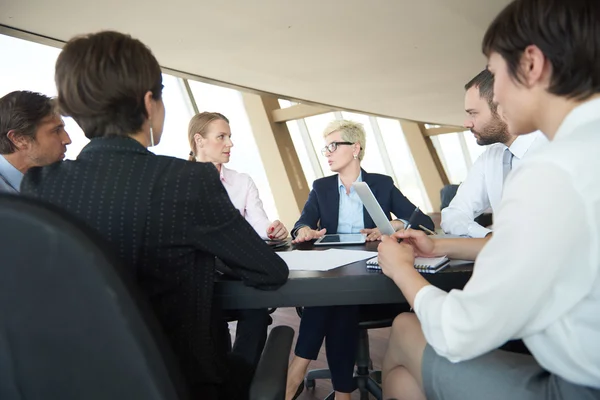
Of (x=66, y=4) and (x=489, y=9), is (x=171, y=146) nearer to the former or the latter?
(x=66, y=4)

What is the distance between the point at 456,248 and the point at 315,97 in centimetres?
490

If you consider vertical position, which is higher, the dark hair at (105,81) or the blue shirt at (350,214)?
the dark hair at (105,81)

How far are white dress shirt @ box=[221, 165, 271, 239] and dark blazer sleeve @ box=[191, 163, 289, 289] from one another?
1.58m

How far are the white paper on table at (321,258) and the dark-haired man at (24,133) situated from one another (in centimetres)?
141

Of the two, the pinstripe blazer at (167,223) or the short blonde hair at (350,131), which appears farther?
the short blonde hair at (350,131)

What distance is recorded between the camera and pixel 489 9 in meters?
3.15

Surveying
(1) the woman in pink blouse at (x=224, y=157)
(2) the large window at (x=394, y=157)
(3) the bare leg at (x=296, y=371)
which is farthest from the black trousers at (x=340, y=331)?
(2) the large window at (x=394, y=157)

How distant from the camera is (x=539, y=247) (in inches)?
26.8

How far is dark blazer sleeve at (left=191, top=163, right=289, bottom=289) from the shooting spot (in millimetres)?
935

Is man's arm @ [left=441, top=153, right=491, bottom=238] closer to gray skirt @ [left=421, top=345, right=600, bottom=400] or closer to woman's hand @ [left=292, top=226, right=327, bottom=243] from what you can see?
woman's hand @ [left=292, top=226, right=327, bottom=243]

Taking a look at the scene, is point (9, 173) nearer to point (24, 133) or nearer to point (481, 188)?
point (24, 133)

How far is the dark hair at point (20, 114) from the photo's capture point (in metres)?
2.03

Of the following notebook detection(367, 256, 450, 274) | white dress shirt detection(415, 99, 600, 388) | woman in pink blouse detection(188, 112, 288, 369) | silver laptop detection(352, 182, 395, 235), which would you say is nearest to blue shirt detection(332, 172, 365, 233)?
woman in pink blouse detection(188, 112, 288, 369)

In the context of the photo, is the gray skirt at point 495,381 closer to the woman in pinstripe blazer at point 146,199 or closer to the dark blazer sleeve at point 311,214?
the woman in pinstripe blazer at point 146,199
